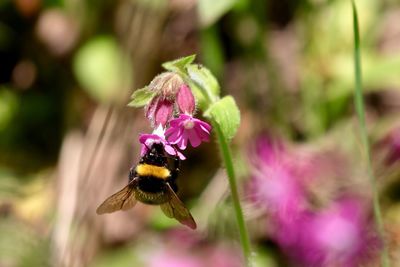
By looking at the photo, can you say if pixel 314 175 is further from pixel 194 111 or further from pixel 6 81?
pixel 6 81

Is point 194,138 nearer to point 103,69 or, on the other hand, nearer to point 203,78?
point 203,78

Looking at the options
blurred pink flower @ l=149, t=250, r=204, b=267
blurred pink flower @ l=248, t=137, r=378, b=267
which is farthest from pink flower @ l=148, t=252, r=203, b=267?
blurred pink flower @ l=248, t=137, r=378, b=267

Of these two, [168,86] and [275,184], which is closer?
[168,86]

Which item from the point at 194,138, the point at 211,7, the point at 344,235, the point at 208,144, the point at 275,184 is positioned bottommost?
the point at 344,235

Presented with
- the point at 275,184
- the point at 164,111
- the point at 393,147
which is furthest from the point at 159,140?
the point at 393,147

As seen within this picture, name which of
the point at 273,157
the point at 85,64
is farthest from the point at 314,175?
the point at 85,64
